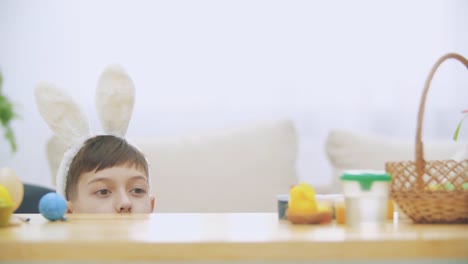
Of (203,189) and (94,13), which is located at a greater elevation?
(94,13)

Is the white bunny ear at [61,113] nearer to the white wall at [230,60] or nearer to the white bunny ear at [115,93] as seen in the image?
the white bunny ear at [115,93]

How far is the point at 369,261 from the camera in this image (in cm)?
80

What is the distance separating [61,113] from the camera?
1502 mm

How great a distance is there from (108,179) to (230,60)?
1348 millimetres

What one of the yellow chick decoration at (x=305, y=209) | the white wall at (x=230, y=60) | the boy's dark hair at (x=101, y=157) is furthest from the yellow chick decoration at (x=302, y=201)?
the white wall at (x=230, y=60)

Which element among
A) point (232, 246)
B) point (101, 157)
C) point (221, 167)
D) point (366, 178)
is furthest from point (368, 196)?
point (221, 167)

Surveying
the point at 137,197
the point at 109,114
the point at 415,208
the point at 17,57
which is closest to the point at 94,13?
the point at 17,57

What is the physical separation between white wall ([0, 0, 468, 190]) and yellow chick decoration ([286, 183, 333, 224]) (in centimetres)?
174

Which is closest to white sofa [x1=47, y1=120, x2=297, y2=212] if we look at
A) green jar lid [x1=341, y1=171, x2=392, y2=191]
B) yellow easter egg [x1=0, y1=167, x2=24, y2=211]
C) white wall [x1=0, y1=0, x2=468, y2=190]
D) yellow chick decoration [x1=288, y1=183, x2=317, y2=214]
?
white wall [x1=0, y1=0, x2=468, y2=190]

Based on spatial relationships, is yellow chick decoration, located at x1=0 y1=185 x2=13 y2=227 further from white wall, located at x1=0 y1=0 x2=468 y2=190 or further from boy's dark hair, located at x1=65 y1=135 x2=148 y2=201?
white wall, located at x1=0 y1=0 x2=468 y2=190

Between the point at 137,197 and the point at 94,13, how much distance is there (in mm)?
1475

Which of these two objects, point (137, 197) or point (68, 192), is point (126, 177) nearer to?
point (137, 197)

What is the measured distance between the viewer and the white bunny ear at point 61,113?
4.81 feet

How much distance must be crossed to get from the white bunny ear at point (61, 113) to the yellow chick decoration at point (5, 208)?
0.51 m
